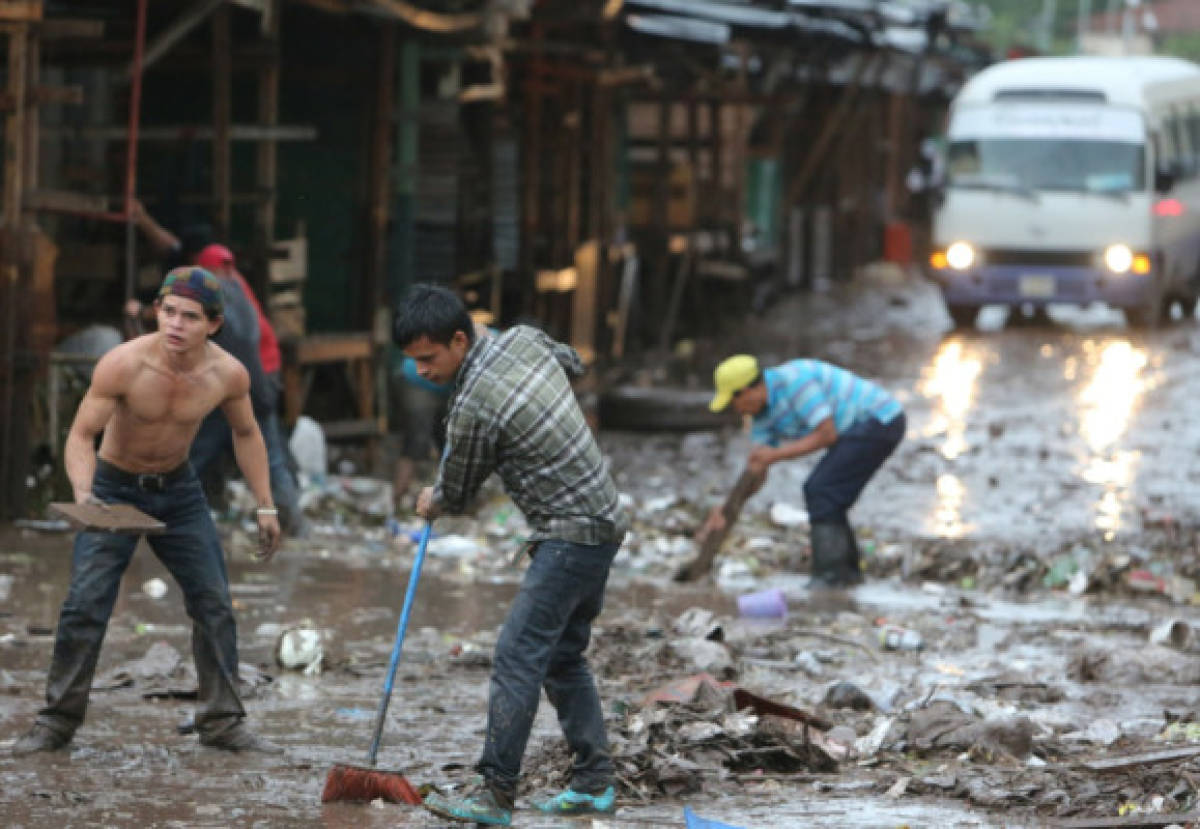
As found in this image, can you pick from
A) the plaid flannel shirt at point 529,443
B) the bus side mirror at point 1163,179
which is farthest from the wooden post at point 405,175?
the bus side mirror at point 1163,179

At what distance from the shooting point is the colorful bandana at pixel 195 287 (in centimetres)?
685

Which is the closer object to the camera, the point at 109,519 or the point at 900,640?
the point at 109,519

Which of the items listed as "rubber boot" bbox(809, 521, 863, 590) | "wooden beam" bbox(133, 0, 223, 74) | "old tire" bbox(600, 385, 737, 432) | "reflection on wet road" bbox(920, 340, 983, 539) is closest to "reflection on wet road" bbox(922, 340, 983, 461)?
"reflection on wet road" bbox(920, 340, 983, 539)

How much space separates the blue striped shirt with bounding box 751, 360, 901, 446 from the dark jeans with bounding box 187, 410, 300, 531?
251cm

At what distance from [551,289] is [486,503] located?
6.89m

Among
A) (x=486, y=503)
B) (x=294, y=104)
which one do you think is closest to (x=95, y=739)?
(x=486, y=503)

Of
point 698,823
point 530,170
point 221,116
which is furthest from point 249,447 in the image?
point 530,170

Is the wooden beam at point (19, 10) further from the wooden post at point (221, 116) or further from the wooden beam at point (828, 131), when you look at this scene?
the wooden beam at point (828, 131)

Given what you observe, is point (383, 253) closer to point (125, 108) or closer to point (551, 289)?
point (125, 108)

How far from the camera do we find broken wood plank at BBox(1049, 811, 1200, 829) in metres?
6.24

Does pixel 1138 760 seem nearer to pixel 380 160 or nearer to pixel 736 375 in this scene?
pixel 736 375

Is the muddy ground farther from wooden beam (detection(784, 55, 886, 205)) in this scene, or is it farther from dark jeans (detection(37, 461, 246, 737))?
wooden beam (detection(784, 55, 886, 205))

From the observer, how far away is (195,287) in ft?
22.5

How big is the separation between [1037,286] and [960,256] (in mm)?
899
